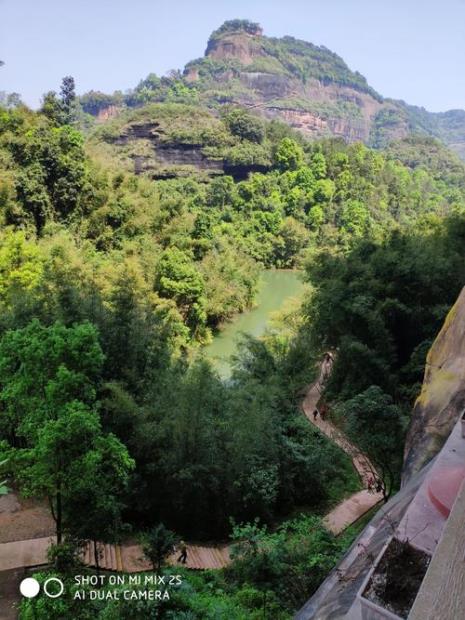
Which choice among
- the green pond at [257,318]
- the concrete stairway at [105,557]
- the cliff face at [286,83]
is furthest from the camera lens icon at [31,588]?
the cliff face at [286,83]

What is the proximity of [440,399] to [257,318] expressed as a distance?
16.9m

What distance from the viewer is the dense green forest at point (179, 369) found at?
5676mm

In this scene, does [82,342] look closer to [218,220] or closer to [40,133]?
[40,133]

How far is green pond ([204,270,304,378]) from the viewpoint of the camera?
56.3 feet

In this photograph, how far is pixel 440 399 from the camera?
5699 mm

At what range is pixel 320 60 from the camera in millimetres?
122750

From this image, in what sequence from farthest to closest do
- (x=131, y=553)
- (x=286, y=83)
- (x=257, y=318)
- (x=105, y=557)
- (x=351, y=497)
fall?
(x=286, y=83), (x=257, y=318), (x=351, y=497), (x=131, y=553), (x=105, y=557)

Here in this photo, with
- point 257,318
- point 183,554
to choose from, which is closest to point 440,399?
point 183,554

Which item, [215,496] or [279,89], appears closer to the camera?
[215,496]

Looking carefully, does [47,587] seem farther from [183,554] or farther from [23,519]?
[23,519]

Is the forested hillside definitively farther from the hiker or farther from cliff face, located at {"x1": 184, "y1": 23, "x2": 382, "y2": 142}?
the hiker

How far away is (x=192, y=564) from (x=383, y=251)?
25.4ft

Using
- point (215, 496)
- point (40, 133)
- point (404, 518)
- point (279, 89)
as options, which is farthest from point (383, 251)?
point (279, 89)

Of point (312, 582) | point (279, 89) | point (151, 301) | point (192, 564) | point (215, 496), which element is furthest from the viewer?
point (279, 89)
